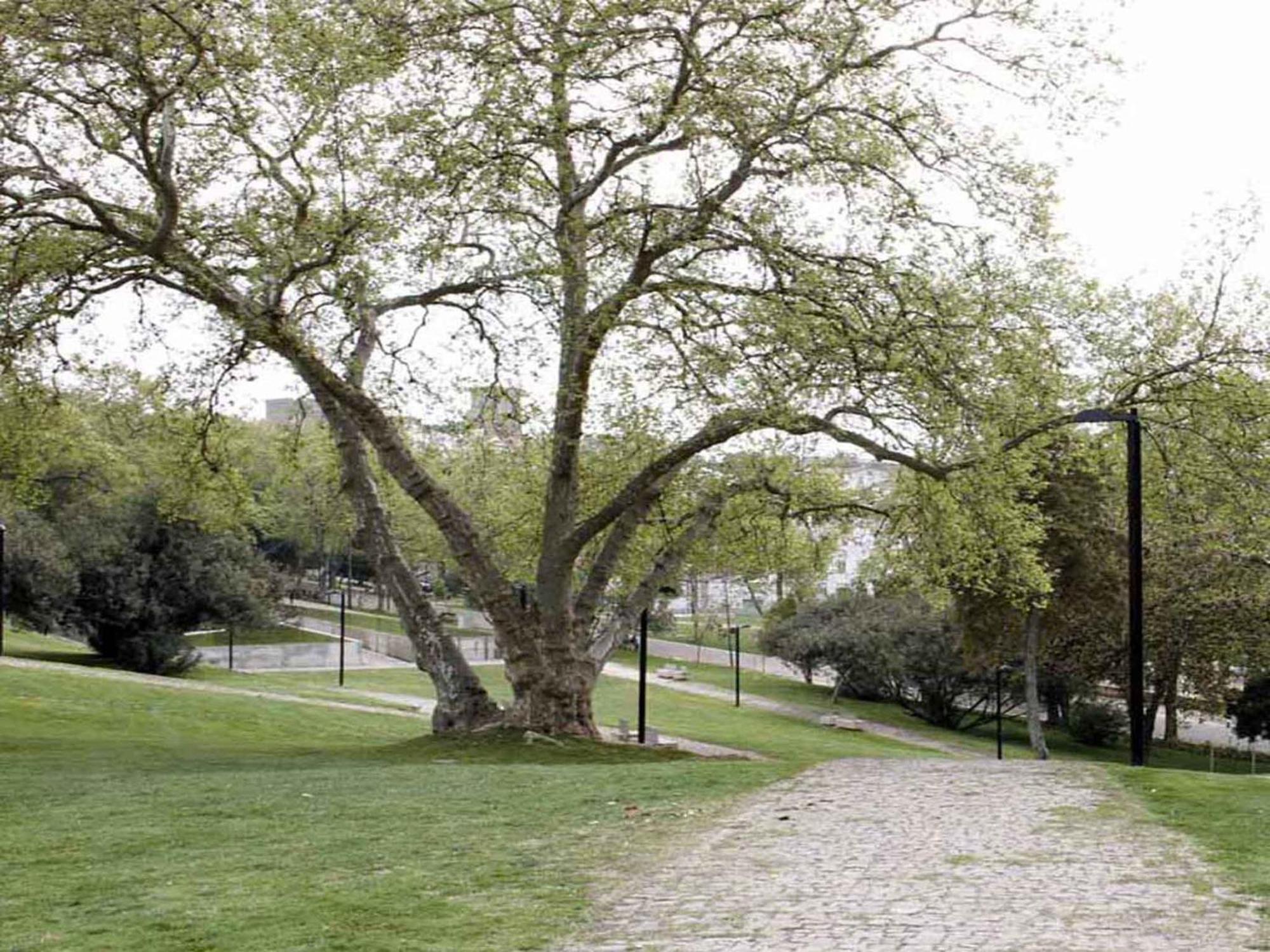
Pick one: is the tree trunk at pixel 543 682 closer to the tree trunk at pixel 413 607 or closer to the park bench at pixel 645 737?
the tree trunk at pixel 413 607

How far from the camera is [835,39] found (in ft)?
56.5

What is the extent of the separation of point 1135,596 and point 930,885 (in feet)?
33.6

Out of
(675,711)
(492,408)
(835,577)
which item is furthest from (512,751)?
(835,577)

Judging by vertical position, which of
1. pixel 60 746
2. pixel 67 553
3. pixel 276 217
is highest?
pixel 276 217

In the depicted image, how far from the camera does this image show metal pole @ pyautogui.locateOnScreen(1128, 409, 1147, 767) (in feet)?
57.1

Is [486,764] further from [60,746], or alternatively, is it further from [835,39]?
[835,39]

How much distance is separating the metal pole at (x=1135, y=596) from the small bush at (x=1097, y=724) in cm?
2640

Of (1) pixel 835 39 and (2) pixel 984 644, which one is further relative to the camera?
(2) pixel 984 644

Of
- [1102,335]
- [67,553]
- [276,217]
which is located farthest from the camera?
[67,553]

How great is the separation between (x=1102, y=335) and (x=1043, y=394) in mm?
5517

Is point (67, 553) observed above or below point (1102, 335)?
below

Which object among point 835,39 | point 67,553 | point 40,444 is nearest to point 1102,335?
point 835,39

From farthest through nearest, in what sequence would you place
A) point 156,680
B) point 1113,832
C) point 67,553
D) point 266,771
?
1. point 67,553
2. point 156,680
3. point 266,771
4. point 1113,832

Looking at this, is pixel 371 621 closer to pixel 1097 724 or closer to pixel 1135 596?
pixel 1097 724
